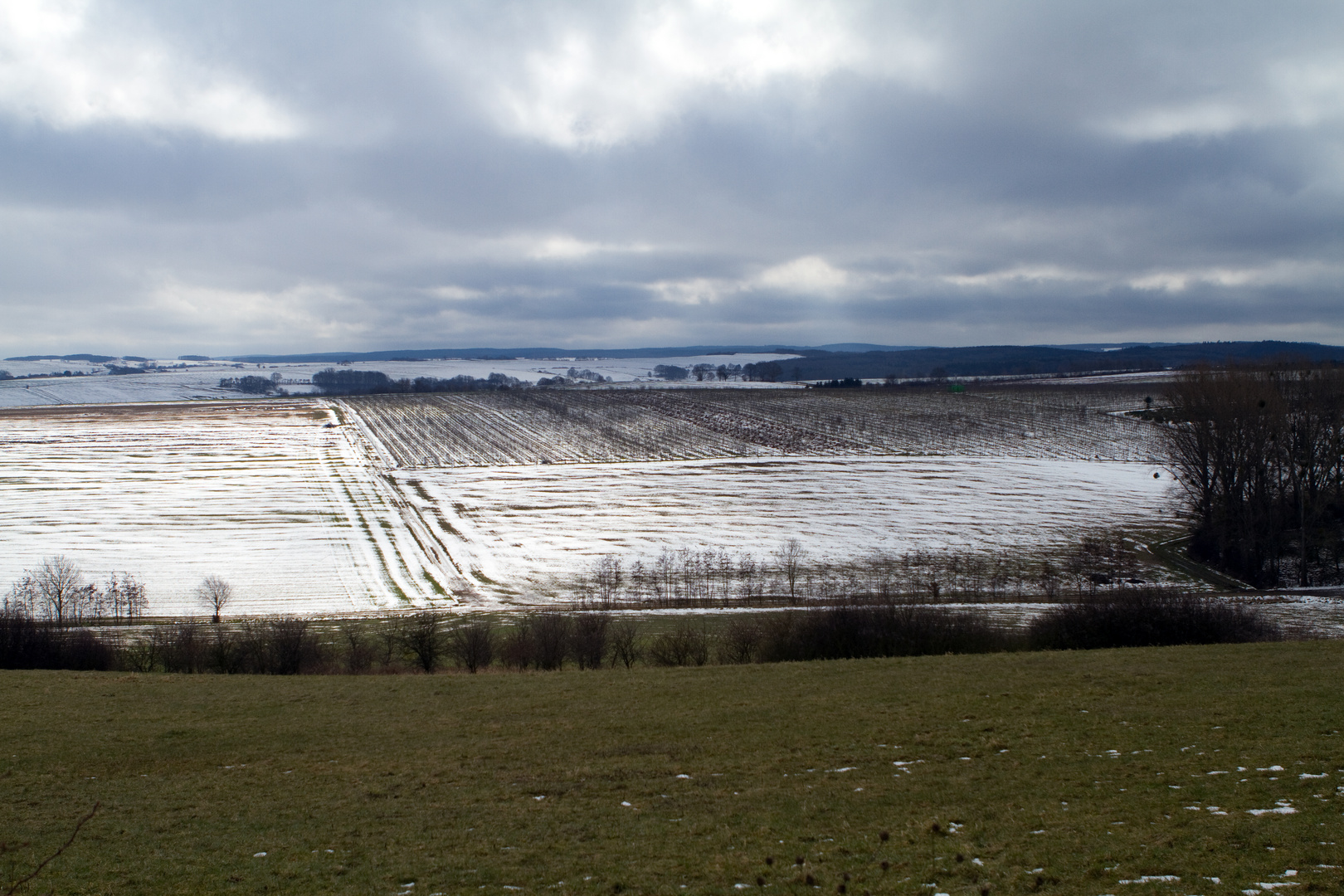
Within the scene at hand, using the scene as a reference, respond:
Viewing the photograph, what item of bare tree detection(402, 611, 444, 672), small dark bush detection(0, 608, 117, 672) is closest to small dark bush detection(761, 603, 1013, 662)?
bare tree detection(402, 611, 444, 672)

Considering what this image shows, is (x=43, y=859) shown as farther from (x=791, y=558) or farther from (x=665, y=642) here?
(x=791, y=558)

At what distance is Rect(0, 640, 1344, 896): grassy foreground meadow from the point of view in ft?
34.7

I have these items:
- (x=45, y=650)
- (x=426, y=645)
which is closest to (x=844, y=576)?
(x=426, y=645)

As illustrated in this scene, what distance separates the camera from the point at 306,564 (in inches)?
2159

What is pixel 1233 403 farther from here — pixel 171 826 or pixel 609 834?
pixel 171 826

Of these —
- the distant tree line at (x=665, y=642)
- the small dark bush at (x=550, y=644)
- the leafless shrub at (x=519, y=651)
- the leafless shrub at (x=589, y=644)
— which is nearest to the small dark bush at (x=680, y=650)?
the distant tree line at (x=665, y=642)

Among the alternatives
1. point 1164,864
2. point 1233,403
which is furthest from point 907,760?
point 1233,403

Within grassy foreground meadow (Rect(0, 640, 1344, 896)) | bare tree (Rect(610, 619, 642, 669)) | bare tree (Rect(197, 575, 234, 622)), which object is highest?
grassy foreground meadow (Rect(0, 640, 1344, 896))

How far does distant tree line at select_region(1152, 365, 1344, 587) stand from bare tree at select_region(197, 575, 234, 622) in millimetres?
61731

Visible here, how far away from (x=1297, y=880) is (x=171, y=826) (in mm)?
15652

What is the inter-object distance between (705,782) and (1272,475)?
57.6m

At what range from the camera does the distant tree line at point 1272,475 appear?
171ft

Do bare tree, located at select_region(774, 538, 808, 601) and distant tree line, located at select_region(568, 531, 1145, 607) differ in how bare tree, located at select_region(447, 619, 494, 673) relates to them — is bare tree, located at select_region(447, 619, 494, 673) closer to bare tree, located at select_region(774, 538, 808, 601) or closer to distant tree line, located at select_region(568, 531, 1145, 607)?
distant tree line, located at select_region(568, 531, 1145, 607)

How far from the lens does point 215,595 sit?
43.8 meters
